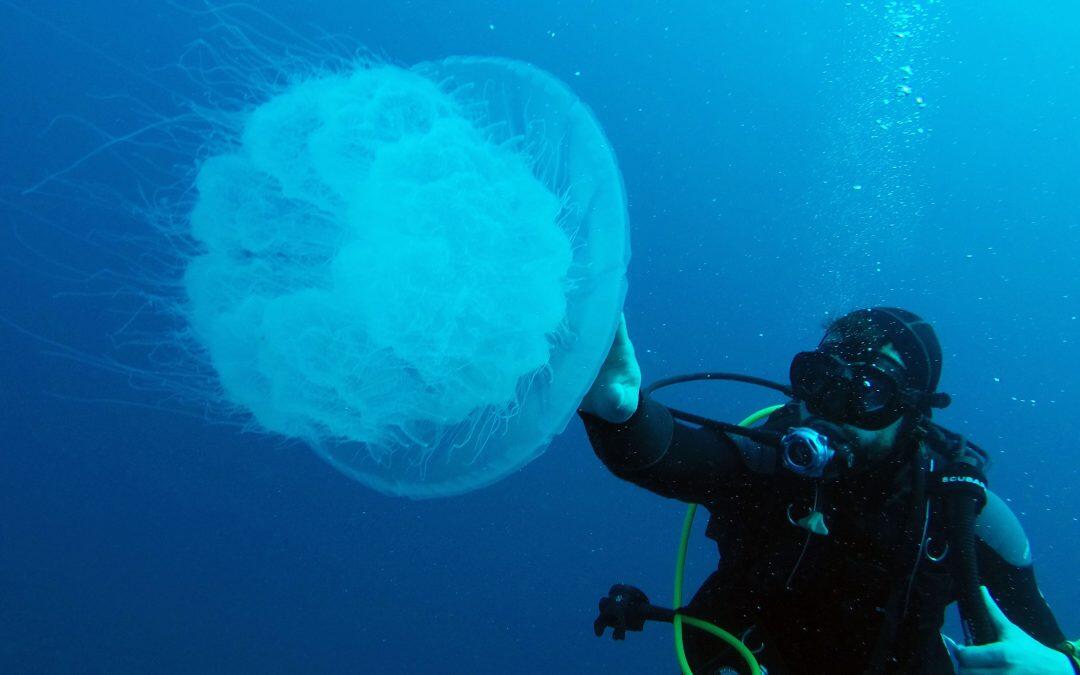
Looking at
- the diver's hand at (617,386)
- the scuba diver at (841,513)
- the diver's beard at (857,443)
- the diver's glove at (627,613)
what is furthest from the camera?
the diver's glove at (627,613)

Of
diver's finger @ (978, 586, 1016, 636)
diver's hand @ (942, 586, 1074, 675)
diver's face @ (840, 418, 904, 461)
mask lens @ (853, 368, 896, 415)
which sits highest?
mask lens @ (853, 368, 896, 415)

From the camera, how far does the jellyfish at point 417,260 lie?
228cm

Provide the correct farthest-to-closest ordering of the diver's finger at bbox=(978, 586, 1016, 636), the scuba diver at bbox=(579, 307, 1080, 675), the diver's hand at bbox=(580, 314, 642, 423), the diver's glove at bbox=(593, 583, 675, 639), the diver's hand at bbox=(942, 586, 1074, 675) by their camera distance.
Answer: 1. the diver's glove at bbox=(593, 583, 675, 639)
2. the scuba diver at bbox=(579, 307, 1080, 675)
3. the diver's hand at bbox=(580, 314, 642, 423)
4. the diver's finger at bbox=(978, 586, 1016, 636)
5. the diver's hand at bbox=(942, 586, 1074, 675)

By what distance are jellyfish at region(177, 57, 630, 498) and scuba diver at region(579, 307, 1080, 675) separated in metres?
0.32

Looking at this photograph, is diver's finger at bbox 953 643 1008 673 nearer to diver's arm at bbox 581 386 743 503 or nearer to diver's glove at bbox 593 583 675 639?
diver's arm at bbox 581 386 743 503

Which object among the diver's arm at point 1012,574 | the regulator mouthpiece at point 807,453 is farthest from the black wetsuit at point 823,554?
the regulator mouthpiece at point 807,453

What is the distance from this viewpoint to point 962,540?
7.75 ft

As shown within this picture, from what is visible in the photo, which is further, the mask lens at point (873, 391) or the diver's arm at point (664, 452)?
the mask lens at point (873, 391)

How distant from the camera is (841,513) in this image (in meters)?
2.68

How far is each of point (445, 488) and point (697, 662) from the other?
1.47 m

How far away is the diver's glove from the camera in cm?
283

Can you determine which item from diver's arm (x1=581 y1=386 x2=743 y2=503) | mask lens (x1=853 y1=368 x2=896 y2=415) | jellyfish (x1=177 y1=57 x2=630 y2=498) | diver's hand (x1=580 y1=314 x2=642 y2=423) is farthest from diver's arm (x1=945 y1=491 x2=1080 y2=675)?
jellyfish (x1=177 y1=57 x2=630 y2=498)

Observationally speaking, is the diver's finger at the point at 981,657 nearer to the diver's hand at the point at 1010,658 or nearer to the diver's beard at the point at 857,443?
the diver's hand at the point at 1010,658

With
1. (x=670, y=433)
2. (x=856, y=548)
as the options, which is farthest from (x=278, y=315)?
(x=856, y=548)
